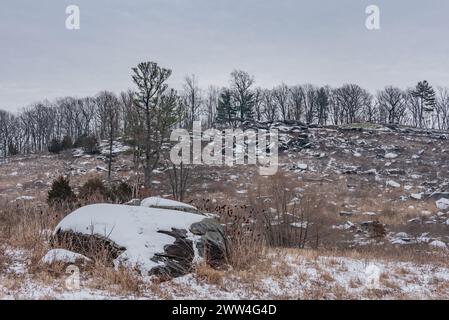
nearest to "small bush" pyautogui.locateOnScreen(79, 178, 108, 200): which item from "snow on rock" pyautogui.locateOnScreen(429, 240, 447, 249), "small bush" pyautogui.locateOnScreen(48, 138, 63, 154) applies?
"snow on rock" pyautogui.locateOnScreen(429, 240, 447, 249)

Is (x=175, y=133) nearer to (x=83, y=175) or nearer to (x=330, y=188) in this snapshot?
(x=83, y=175)

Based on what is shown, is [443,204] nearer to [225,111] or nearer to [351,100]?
[225,111]

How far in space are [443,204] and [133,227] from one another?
62.9 feet

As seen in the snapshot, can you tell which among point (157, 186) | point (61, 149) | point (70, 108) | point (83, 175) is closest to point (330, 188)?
point (157, 186)

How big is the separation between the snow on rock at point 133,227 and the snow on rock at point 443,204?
1757cm

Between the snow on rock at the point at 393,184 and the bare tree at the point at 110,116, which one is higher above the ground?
the bare tree at the point at 110,116

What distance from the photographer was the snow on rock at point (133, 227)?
535 cm

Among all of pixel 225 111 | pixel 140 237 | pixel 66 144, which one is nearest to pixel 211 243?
pixel 140 237

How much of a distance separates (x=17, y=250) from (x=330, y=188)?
2119cm

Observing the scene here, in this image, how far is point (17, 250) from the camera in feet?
20.1

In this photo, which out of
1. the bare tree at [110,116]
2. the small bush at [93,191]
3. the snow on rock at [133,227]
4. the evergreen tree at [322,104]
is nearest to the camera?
the snow on rock at [133,227]
